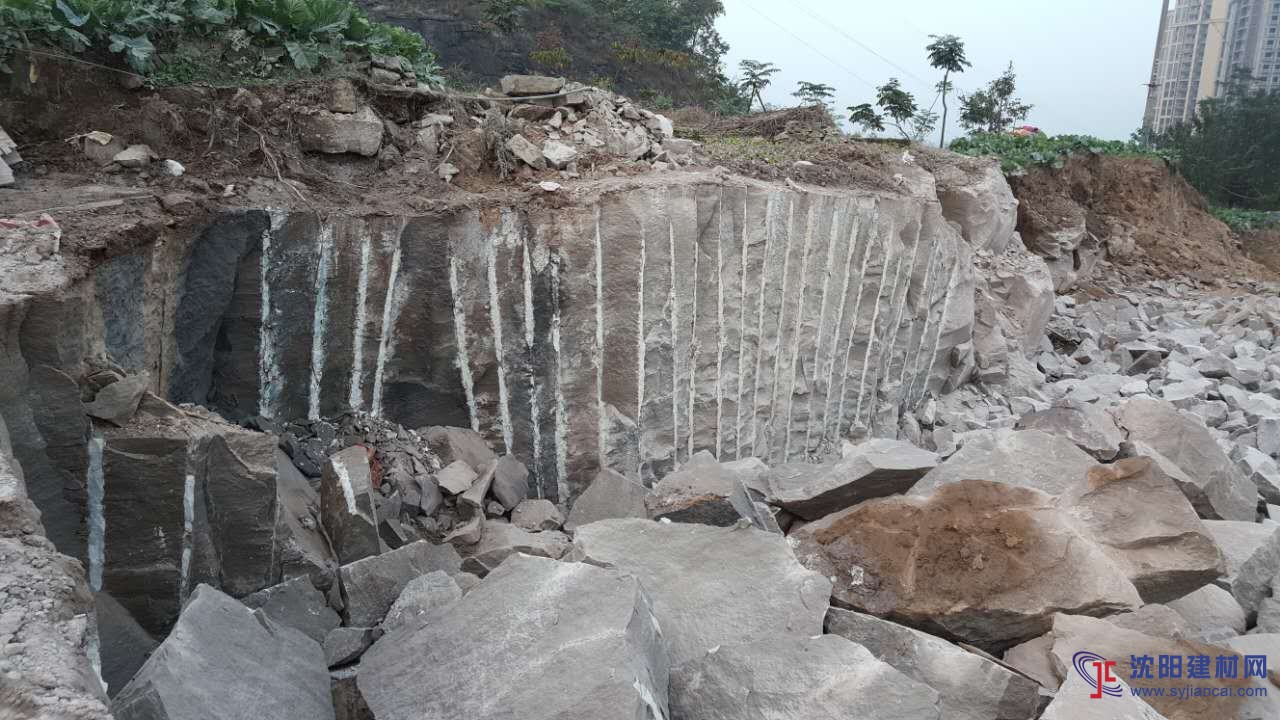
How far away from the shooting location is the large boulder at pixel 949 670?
3.30m

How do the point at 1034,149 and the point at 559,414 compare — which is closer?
the point at 559,414

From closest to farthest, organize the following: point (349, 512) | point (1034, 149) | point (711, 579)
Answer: point (711, 579) → point (349, 512) → point (1034, 149)

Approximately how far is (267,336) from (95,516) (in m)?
2.06

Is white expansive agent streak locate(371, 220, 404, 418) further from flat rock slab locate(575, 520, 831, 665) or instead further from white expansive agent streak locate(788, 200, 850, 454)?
white expansive agent streak locate(788, 200, 850, 454)

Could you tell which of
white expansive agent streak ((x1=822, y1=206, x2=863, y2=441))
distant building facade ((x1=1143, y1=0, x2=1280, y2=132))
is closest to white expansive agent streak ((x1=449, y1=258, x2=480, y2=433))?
white expansive agent streak ((x1=822, y1=206, x2=863, y2=441))

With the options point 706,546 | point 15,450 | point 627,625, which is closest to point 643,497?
point 706,546

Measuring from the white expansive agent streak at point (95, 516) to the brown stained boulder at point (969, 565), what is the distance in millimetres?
2851

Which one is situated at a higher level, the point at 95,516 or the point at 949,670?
the point at 95,516

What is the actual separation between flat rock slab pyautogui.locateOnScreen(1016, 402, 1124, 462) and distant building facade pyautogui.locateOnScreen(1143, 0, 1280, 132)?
21397mm

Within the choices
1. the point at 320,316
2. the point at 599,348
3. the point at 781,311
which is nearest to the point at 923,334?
the point at 781,311

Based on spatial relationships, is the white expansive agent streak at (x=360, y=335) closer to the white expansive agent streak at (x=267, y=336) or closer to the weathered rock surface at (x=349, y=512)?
the white expansive agent streak at (x=267, y=336)

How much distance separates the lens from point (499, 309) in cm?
598

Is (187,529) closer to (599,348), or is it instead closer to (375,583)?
(375,583)

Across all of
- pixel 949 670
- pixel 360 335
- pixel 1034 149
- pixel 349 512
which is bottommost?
pixel 949 670
